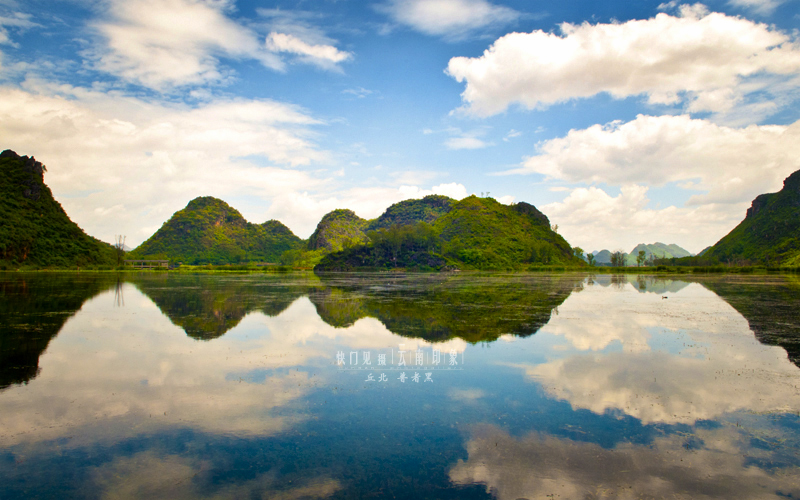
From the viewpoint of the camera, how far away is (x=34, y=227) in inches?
3954

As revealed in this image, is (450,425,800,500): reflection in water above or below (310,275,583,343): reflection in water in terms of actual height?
below

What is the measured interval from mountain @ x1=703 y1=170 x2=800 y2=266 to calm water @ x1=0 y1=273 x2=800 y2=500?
169 m

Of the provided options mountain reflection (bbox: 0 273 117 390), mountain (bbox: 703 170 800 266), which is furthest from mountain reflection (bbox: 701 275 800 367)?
mountain (bbox: 703 170 800 266)

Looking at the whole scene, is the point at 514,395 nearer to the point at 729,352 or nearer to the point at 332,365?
the point at 332,365

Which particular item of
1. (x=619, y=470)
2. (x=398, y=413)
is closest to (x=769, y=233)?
(x=619, y=470)

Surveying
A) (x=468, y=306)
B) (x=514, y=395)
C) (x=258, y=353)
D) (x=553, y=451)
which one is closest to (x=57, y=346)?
(x=258, y=353)

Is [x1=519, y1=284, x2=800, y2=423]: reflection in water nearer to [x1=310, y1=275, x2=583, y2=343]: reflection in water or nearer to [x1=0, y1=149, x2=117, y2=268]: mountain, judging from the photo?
[x1=310, y1=275, x2=583, y2=343]: reflection in water

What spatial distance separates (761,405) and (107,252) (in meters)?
145

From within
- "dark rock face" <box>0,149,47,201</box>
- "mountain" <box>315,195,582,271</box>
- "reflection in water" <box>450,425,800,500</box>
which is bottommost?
"reflection in water" <box>450,425,800,500</box>

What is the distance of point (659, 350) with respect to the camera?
14062mm

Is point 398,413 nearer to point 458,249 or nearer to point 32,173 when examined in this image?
point 458,249

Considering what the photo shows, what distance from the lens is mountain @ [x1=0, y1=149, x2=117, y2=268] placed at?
9144 centimetres

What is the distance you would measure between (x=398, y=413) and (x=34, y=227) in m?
130

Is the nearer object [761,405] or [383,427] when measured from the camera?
[383,427]
